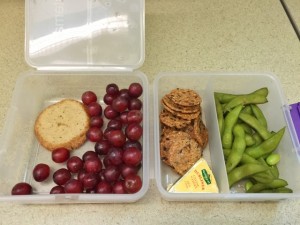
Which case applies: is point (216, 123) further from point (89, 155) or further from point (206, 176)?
point (89, 155)

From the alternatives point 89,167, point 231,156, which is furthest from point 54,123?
point 231,156

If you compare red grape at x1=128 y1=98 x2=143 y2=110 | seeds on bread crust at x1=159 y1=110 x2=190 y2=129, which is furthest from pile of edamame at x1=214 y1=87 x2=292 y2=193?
red grape at x1=128 y1=98 x2=143 y2=110

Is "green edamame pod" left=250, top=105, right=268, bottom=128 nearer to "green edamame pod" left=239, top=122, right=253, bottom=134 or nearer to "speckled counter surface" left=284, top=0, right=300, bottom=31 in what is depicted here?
"green edamame pod" left=239, top=122, right=253, bottom=134

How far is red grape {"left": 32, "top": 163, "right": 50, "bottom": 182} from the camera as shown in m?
0.67

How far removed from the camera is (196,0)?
110 centimetres

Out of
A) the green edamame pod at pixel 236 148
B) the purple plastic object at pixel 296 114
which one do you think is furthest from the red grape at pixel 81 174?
the purple plastic object at pixel 296 114

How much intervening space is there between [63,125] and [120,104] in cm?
16

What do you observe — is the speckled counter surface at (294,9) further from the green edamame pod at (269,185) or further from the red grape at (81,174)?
Result: the red grape at (81,174)

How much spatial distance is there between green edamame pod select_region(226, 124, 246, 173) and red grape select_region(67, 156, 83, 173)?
361 millimetres

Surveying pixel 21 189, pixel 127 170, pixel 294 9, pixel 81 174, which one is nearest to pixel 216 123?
pixel 127 170

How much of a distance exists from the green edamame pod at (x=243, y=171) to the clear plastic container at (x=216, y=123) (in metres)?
0.03

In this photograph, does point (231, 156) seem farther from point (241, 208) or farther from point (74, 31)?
point (74, 31)

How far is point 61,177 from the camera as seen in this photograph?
664 millimetres

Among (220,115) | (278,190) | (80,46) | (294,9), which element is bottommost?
(278,190)
